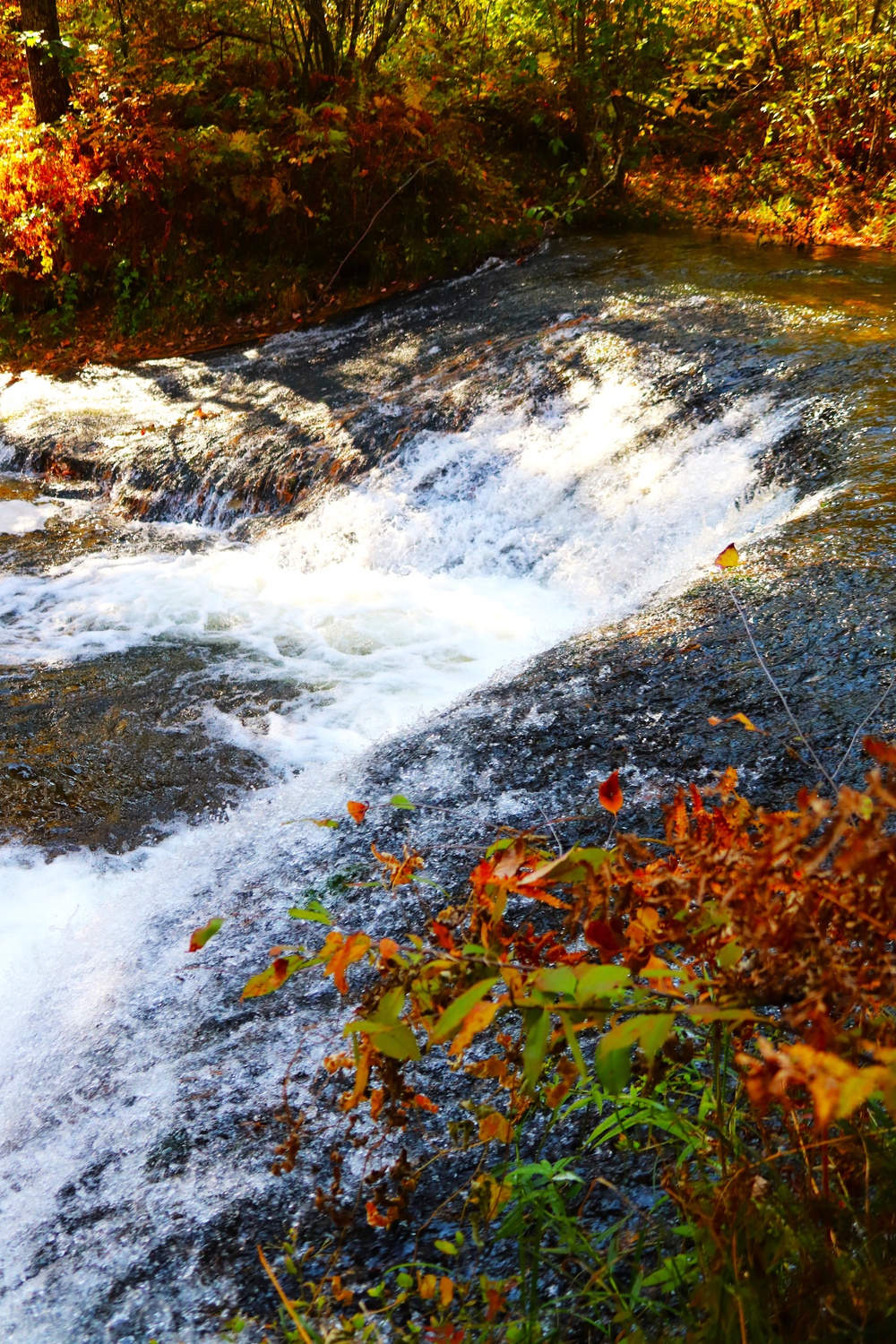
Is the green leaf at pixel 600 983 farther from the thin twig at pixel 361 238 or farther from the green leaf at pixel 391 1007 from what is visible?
the thin twig at pixel 361 238

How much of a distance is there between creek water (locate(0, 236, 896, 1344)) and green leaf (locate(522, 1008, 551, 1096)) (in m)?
1.14

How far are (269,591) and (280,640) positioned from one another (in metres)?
0.88

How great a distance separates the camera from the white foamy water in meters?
2.27

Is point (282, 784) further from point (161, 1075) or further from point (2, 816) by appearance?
point (161, 1075)

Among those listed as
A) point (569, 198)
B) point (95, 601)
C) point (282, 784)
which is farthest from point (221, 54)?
point (282, 784)

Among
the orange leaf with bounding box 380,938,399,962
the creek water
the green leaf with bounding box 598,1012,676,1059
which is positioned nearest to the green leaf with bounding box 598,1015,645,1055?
the green leaf with bounding box 598,1012,676,1059

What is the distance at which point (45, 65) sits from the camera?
11086 mm

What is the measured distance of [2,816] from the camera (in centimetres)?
382

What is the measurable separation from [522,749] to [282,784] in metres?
1.12

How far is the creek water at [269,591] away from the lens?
2.25m

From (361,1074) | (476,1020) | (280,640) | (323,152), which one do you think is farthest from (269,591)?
(323,152)

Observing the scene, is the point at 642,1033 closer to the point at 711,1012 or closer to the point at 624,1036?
the point at 624,1036

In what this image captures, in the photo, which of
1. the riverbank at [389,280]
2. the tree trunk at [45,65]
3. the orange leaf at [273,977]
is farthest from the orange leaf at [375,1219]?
the tree trunk at [45,65]

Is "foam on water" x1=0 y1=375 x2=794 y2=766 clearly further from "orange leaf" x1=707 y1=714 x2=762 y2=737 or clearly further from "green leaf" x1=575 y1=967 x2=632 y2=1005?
"green leaf" x1=575 y1=967 x2=632 y2=1005
